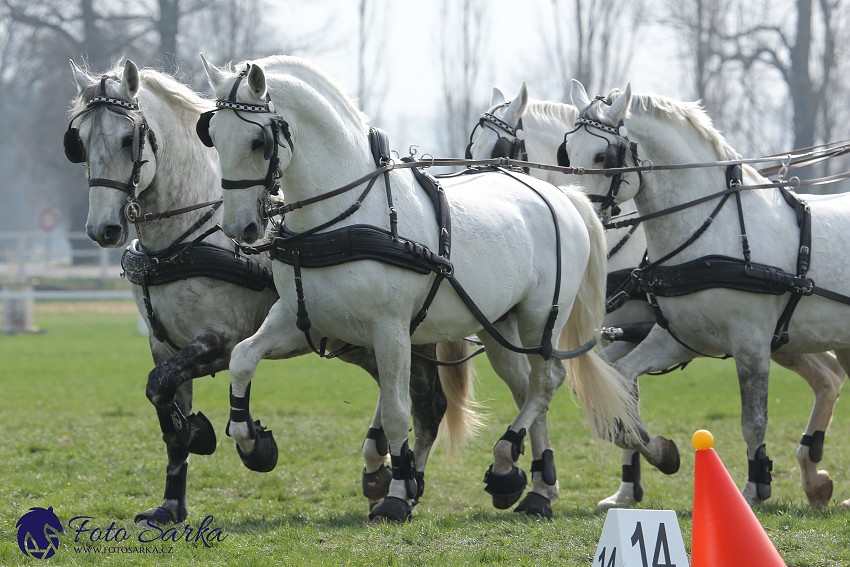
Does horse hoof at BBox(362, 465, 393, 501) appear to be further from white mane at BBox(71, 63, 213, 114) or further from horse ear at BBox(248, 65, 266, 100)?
horse ear at BBox(248, 65, 266, 100)

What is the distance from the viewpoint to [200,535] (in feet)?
17.0

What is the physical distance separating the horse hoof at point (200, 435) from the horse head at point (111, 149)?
94 cm

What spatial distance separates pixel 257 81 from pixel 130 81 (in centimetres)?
101

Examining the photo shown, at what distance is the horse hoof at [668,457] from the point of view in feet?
21.4

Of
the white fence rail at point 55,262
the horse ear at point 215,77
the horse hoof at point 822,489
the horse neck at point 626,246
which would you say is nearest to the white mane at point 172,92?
the horse ear at point 215,77

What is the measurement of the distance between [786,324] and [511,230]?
5.66ft

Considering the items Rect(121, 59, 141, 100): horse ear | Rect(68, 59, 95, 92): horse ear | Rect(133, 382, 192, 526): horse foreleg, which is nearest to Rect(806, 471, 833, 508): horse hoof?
Rect(133, 382, 192, 526): horse foreleg

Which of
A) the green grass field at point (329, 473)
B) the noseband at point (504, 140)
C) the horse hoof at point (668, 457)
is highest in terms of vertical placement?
the noseband at point (504, 140)

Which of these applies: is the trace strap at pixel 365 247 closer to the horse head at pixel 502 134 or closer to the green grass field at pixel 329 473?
the green grass field at pixel 329 473

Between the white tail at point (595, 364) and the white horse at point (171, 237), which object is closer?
the white horse at point (171, 237)

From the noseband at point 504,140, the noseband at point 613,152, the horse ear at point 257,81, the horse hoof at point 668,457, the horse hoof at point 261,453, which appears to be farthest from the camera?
the noseband at point 504,140

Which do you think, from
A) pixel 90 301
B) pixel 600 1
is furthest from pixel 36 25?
pixel 600 1

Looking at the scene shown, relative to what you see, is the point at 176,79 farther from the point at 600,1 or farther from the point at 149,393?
the point at 600,1

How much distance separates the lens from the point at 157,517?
572 cm
